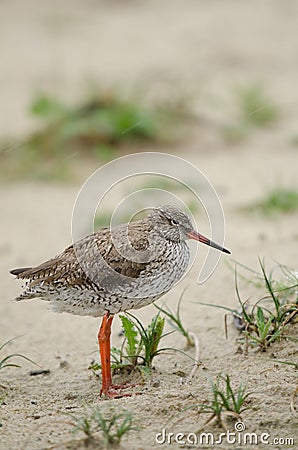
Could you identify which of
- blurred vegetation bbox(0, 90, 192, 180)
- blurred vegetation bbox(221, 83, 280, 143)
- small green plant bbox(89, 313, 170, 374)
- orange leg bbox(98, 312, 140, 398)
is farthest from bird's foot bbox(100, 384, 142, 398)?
blurred vegetation bbox(221, 83, 280, 143)

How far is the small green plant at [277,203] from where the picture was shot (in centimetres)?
723

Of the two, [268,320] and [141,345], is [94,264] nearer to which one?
[141,345]

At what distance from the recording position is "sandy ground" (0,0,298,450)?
12.9ft

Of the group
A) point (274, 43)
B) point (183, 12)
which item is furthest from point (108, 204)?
point (183, 12)

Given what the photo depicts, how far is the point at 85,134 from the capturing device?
30.9ft

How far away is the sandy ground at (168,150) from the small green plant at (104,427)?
2.6 inches

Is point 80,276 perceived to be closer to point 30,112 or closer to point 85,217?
point 85,217

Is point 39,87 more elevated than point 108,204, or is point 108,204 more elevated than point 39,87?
point 39,87

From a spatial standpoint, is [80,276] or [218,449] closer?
[218,449]

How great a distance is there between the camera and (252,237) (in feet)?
22.1

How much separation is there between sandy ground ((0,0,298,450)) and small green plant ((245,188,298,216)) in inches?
5.6

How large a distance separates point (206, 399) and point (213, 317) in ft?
4.70

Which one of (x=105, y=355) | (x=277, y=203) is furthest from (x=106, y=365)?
(x=277, y=203)

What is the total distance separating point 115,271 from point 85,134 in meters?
5.30
